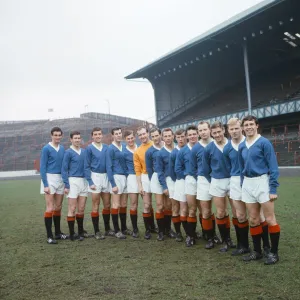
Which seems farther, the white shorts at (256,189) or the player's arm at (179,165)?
the player's arm at (179,165)

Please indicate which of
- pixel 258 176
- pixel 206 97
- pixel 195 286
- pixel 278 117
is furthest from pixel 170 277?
pixel 206 97

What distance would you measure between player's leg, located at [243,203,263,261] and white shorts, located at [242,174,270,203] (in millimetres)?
85

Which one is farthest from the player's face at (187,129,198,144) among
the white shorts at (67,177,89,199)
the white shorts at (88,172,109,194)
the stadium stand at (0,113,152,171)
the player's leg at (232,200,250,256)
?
the stadium stand at (0,113,152,171)

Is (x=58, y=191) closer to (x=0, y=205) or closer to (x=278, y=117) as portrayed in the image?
(x=0, y=205)

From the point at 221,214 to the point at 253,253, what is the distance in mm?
683

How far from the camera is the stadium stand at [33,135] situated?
33062 mm

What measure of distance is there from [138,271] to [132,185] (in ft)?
7.16

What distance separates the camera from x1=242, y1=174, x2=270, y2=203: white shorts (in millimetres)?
4129

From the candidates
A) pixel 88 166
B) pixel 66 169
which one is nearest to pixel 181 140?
pixel 88 166

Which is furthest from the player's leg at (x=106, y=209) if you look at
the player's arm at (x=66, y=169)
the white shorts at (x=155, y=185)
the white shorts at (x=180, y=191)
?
the white shorts at (x=180, y=191)

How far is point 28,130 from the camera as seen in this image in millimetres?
43344

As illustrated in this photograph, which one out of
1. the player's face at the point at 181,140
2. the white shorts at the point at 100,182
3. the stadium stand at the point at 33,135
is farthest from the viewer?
the stadium stand at the point at 33,135

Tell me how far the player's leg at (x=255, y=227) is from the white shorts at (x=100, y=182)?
2.66 m

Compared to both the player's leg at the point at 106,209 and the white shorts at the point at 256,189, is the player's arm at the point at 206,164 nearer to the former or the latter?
the white shorts at the point at 256,189
